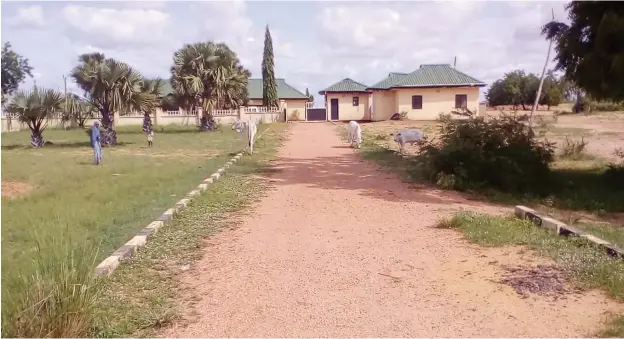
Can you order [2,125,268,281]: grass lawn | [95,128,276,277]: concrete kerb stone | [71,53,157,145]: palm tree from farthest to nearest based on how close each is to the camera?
[71,53,157,145]: palm tree
[2,125,268,281]: grass lawn
[95,128,276,277]: concrete kerb stone

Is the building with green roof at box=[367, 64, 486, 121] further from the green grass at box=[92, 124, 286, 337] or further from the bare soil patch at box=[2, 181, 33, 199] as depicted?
the green grass at box=[92, 124, 286, 337]

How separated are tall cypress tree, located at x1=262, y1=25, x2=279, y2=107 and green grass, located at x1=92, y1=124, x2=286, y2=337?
131ft

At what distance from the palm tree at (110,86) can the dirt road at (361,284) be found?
19.2 meters

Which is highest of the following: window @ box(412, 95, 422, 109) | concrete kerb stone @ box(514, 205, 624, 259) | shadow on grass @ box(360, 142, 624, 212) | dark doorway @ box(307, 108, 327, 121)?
window @ box(412, 95, 422, 109)

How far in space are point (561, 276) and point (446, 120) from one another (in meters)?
8.07

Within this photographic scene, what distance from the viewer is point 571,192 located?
39.2 ft

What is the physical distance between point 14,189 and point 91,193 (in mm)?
2197

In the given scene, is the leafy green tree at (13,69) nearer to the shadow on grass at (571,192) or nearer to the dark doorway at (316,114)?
the dark doorway at (316,114)

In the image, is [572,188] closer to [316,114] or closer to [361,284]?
[361,284]

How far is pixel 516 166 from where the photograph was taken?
1183cm

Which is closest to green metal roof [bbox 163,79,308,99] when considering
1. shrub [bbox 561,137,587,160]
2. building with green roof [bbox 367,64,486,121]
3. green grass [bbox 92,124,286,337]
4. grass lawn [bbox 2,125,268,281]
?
building with green roof [bbox 367,64,486,121]

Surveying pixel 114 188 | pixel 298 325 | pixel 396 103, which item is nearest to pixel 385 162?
pixel 114 188

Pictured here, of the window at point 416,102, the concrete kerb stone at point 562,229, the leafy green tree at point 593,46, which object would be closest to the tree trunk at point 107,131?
the leafy green tree at point 593,46

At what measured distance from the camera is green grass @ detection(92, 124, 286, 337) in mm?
4508
